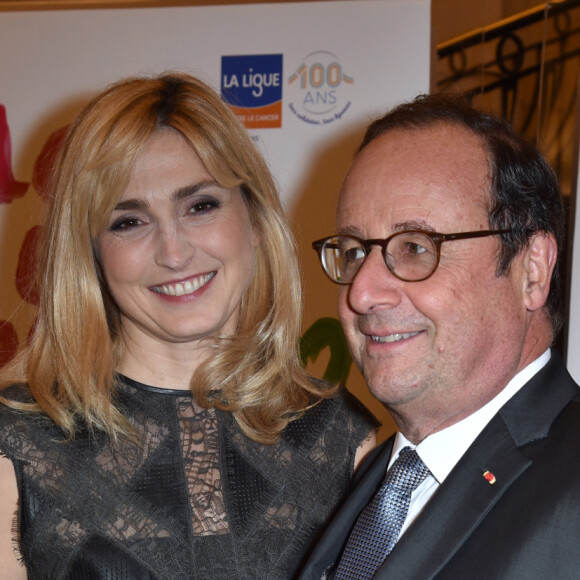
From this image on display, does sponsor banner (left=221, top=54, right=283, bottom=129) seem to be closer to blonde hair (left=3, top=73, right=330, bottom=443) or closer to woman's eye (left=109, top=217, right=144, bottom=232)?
blonde hair (left=3, top=73, right=330, bottom=443)

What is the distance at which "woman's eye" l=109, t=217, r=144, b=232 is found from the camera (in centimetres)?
255

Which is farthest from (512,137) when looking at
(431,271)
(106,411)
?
(106,411)

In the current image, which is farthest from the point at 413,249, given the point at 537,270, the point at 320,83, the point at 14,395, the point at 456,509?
the point at 320,83

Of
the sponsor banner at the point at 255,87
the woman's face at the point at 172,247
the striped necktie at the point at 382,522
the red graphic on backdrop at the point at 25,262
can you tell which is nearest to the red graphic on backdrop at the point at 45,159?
the red graphic on backdrop at the point at 25,262

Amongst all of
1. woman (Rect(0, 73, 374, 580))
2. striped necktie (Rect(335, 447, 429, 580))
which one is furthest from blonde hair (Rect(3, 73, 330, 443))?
striped necktie (Rect(335, 447, 429, 580))

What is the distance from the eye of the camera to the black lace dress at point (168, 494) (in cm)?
239

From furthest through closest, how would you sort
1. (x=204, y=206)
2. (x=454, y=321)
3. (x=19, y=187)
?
(x=19, y=187)
(x=204, y=206)
(x=454, y=321)

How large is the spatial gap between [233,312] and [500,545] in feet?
4.39

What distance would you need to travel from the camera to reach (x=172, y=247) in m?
2.50

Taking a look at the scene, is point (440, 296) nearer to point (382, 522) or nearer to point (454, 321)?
point (454, 321)

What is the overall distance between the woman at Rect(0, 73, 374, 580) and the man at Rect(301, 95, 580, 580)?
1.97 ft

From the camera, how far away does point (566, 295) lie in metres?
3.10

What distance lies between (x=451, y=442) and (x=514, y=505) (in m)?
0.27

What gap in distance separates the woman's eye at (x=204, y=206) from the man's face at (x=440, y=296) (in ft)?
2.46
